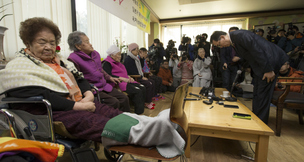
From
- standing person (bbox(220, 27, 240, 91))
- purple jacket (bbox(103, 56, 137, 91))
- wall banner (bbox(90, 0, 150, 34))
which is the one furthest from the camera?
standing person (bbox(220, 27, 240, 91))

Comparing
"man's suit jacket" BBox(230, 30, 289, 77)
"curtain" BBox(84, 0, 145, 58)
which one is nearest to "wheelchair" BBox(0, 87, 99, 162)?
"man's suit jacket" BBox(230, 30, 289, 77)

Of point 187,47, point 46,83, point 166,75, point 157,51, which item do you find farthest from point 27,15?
point 187,47

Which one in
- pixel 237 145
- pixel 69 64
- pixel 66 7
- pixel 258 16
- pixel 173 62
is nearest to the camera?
pixel 69 64

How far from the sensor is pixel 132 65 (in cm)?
283

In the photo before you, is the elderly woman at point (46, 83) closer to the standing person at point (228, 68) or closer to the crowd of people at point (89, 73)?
the crowd of people at point (89, 73)

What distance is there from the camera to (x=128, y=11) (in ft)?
10.1

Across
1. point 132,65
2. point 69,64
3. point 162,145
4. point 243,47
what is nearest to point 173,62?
point 132,65

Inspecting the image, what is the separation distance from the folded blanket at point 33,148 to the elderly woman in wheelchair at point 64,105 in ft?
0.69

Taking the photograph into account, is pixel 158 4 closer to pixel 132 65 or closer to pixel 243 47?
pixel 132 65

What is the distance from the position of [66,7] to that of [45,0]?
342 millimetres

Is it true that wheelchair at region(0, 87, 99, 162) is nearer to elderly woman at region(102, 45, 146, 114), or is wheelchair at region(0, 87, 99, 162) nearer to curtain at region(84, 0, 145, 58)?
elderly woman at region(102, 45, 146, 114)

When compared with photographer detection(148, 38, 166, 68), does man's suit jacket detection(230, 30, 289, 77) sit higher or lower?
lower

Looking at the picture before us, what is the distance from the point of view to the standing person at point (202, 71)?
141 inches

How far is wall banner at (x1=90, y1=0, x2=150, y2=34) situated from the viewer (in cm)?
236
